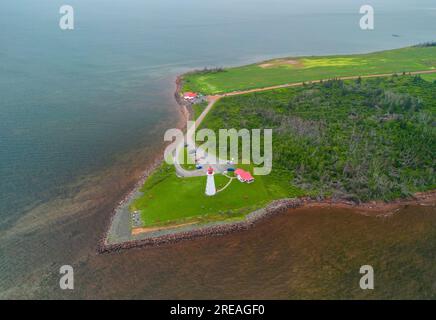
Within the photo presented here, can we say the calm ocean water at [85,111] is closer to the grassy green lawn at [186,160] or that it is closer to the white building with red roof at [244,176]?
the grassy green lawn at [186,160]


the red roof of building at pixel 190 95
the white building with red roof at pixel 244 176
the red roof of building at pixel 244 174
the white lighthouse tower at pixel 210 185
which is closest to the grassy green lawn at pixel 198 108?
the red roof of building at pixel 190 95

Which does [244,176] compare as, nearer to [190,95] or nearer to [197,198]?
[197,198]

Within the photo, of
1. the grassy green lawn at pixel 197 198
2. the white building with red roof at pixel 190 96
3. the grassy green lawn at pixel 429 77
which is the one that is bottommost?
the grassy green lawn at pixel 197 198

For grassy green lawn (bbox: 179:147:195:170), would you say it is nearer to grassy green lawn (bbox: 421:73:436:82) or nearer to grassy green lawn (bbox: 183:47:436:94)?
grassy green lawn (bbox: 183:47:436:94)

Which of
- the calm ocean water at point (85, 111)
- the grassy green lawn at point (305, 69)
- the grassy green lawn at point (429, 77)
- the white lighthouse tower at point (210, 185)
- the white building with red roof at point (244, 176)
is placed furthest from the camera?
the grassy green lawn at point (305, 69)

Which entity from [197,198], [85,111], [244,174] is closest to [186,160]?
[244,174]

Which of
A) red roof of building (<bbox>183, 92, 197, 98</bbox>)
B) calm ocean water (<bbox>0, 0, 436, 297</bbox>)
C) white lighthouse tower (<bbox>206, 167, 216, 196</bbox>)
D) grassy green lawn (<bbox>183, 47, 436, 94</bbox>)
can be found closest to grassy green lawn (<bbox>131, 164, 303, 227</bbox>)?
white lighthouse tower (<bbox>206, 167, 216, 196</bbox>)
